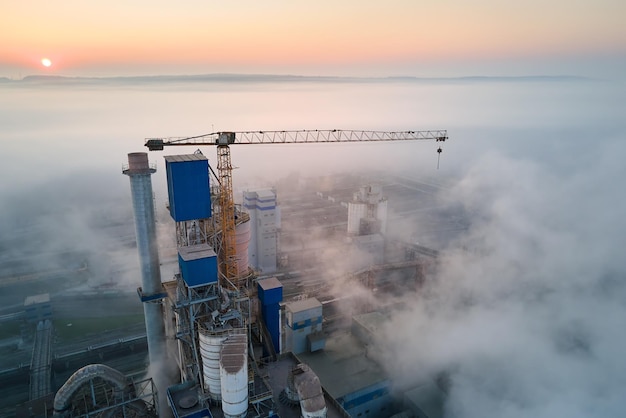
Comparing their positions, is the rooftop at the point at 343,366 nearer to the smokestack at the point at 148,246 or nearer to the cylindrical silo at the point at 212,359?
the cylindrical silo at the point at 212,359

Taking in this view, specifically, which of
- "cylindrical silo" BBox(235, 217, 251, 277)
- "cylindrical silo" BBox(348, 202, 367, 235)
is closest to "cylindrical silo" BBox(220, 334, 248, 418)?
"cylindrical silo" BBox(235, 217, 251, 277)

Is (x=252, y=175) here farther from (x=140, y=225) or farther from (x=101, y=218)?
(x=140, y=225)

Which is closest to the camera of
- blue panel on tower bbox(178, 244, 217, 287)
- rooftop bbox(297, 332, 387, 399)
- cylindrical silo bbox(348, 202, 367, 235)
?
blue panel on tower bbox(178, 244, 217, 287)

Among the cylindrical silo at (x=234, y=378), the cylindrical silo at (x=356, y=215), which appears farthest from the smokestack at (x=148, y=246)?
the cylindrical silo at (x=356, y=215)

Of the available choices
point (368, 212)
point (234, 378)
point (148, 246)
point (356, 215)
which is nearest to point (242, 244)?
point (148, 246)

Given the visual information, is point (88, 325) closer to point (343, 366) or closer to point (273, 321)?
point (273, 321)

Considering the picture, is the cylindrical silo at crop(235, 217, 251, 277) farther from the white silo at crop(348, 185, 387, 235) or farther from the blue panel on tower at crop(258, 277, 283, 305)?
the white silo at crop(348, 185, 387, 235)
